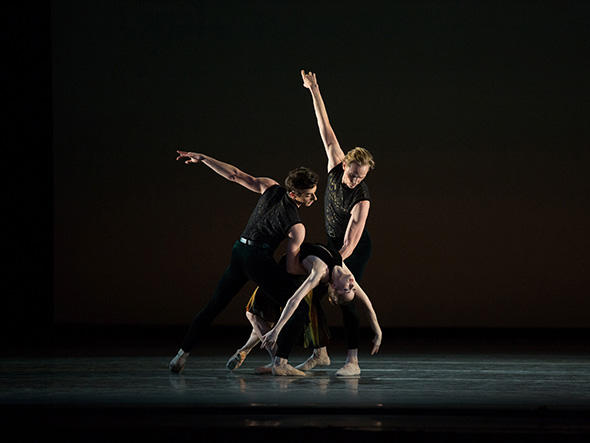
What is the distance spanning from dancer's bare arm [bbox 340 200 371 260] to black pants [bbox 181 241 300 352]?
0.45 meters

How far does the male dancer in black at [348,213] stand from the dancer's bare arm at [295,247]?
1.13ft

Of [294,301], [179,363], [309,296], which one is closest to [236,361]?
[179,363]

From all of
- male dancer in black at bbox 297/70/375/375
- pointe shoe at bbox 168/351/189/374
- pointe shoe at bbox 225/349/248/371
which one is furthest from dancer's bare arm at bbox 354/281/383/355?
pointe shoe at bbox 168/351/189/374

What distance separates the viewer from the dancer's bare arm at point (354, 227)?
16.9ft

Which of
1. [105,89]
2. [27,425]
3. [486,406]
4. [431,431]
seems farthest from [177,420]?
[105,89]

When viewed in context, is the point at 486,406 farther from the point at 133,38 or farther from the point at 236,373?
the point at 133,38

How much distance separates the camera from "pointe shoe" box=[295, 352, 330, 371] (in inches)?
211

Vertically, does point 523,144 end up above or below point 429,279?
above

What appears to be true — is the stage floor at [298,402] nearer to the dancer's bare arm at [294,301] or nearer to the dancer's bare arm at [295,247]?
the dancer's bare arm at [294,301]

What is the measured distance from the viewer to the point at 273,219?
4.89 m

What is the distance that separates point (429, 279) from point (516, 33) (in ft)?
8.07

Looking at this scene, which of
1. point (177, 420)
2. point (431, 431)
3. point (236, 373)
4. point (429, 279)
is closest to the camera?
point (431, 431)

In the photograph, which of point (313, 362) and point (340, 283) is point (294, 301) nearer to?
point (340, 283)

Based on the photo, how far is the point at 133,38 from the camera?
9086 millimetres
